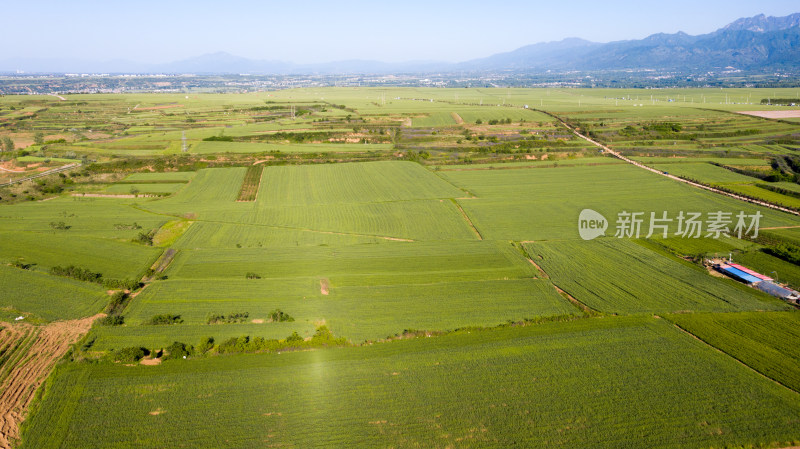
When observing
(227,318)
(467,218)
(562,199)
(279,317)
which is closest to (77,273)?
(227,318)

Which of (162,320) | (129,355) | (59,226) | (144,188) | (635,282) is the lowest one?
(129,355)

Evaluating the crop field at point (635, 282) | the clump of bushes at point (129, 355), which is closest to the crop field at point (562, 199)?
the crop field at point (635, 282)

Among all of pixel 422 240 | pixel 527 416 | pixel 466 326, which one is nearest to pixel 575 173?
pixel 422 240

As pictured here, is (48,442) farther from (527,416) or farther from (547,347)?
(547,347)

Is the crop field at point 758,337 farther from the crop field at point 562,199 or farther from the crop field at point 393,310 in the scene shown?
the crop field at point 562,199

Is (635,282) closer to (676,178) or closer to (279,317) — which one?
(279,317)

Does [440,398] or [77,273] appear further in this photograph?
[77,273]

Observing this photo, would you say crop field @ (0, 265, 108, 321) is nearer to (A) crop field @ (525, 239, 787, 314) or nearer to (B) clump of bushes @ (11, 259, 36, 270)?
(B) clump of bushes @ (11, 259, 36, 270)
